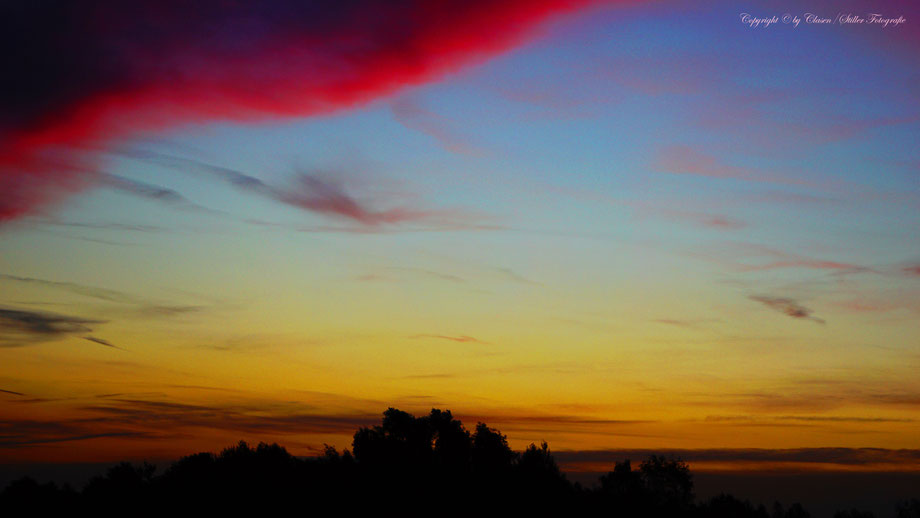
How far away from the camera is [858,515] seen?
156 meters

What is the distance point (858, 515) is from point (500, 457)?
7161 centimetres

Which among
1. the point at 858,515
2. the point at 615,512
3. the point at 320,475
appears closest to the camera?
the point at 320,475

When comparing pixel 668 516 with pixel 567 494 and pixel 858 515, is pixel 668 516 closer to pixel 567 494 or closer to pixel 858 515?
pixel 567 494

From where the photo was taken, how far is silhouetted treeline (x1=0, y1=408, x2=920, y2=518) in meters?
94.7

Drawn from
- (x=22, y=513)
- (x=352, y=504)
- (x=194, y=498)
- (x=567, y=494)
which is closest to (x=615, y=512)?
(x=567, y=494)

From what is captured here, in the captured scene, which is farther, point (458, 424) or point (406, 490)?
point (458, 424)

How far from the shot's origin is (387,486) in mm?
103562

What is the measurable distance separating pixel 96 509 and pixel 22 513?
7.47 meters

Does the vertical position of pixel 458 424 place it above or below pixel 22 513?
above

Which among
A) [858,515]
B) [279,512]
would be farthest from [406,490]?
[858,515]

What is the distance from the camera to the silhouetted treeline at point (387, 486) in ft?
311

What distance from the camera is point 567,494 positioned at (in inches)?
4444

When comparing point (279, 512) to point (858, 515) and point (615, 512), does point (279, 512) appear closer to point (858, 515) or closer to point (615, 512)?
point (615, 512)

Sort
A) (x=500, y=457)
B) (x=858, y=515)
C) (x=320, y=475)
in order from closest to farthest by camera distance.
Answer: (x=320, y=475)
(x=500, y=457)
(x=858, y=515)
